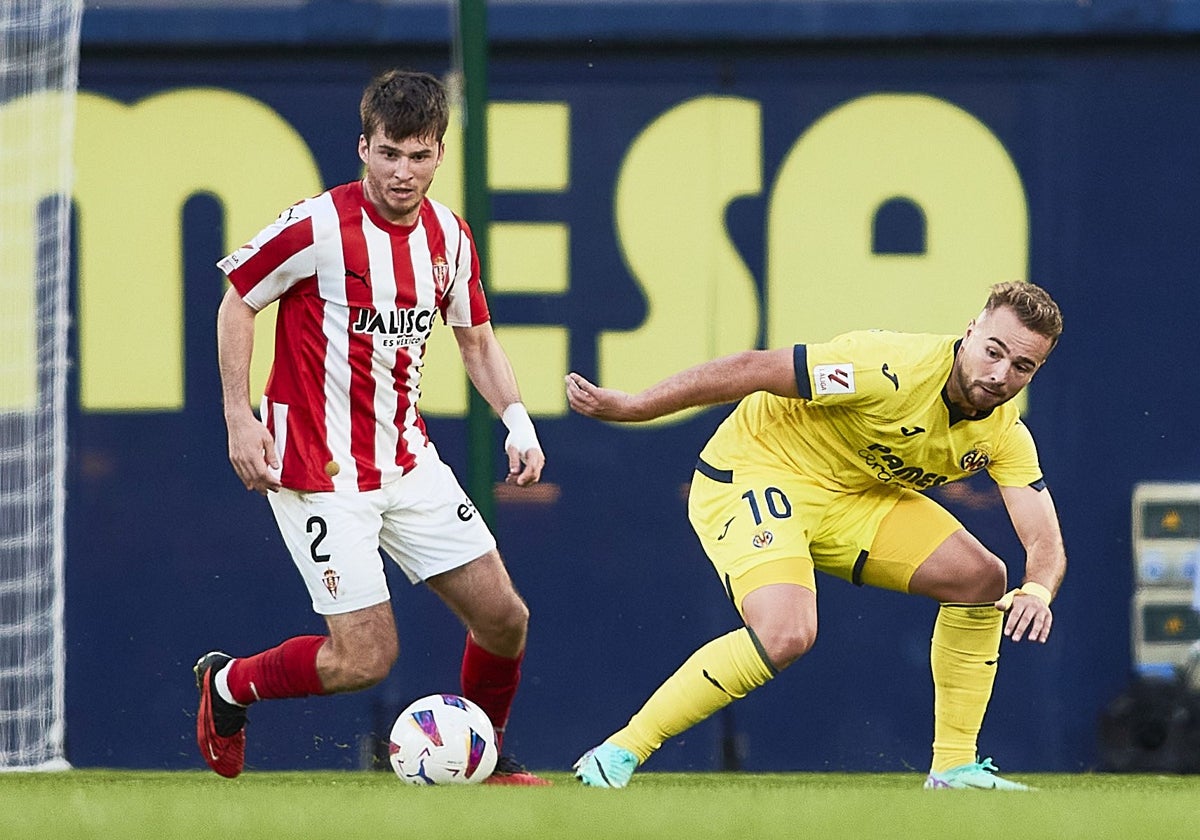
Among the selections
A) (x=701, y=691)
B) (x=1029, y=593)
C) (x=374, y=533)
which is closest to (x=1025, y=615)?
(x=1029, y=593)

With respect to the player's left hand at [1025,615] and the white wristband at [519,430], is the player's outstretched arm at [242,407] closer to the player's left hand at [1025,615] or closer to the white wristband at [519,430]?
the white wristband at [519,430]

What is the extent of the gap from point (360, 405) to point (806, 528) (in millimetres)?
1149

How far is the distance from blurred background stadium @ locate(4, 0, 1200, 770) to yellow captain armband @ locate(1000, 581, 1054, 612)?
204cm

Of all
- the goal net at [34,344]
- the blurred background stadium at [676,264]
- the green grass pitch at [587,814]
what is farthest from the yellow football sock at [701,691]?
the goal net at [34,344]

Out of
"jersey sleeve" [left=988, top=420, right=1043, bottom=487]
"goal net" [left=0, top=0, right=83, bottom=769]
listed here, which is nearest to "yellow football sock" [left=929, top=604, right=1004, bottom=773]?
"jersey sleeve" [left=988, top=420, right=1043, bottom=487]

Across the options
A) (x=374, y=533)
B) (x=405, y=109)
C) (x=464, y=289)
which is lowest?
(x=374, y=533)

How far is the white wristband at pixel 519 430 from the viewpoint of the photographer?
468cm

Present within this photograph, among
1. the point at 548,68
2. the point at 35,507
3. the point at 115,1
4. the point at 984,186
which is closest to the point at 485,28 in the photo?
the point at 548,68

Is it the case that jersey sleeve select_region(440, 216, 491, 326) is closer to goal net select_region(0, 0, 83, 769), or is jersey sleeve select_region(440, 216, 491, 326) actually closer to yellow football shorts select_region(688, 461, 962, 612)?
yellow football shorts select_region(688, 461, 962, 612)

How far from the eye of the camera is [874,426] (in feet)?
15.4

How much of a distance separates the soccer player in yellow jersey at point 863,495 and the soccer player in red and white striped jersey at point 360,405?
50 cm

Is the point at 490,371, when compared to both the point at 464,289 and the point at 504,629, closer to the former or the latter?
the point at 464,289

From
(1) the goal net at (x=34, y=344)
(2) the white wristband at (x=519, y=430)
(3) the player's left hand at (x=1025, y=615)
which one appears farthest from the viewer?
(1) the goal net at (x=34, y=344)

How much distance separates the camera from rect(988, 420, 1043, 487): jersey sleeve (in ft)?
15.8
